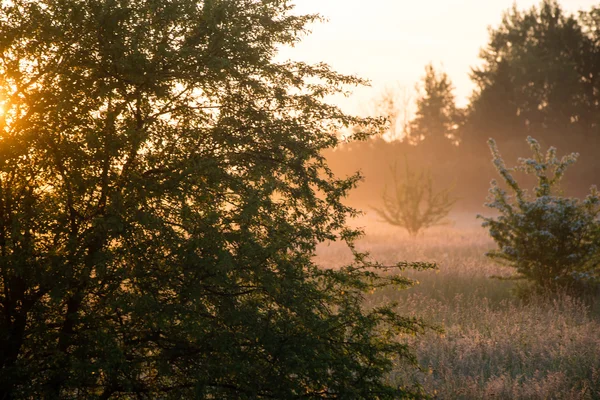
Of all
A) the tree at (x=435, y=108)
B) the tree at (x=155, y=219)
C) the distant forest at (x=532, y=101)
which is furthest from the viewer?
the tree at (x=435, y=108)

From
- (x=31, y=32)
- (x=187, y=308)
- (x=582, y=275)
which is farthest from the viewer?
(x=582, y=275)

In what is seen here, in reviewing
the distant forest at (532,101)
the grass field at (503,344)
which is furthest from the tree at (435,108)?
the grass field at (503,344)

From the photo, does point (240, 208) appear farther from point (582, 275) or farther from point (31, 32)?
point (582, 275)

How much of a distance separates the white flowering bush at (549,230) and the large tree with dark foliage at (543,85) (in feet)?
130

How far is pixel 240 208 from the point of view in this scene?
5051mm

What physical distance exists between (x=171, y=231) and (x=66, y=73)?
167cm

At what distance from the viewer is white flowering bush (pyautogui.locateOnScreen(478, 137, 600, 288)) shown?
11805mm

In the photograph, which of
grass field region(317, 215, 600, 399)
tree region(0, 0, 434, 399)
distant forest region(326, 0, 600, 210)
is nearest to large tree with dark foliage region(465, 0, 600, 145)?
distant forest region(326, 0, 600, 210)

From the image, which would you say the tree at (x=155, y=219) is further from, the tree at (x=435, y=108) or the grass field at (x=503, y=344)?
the tree at (x=435, y=108)

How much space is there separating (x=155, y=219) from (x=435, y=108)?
194 ft

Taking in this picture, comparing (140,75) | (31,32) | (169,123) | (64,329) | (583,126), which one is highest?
(583,126)

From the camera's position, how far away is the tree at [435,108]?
60094 millimetres

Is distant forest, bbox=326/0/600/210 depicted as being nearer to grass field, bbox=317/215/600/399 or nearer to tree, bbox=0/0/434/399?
grass field, bbox=317/215/600/399

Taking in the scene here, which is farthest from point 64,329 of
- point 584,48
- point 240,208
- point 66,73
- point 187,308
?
point 584,48
